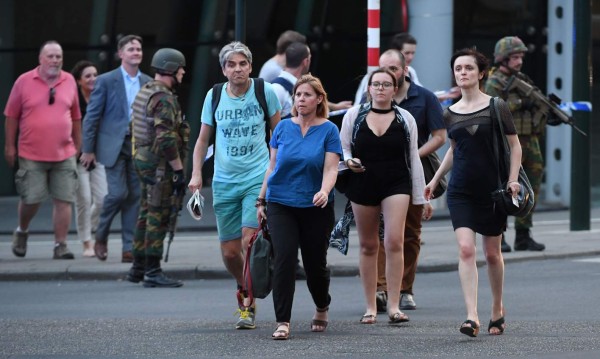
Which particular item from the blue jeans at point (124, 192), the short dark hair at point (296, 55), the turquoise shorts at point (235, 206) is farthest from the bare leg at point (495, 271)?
the blue jeans at point (124, 192)

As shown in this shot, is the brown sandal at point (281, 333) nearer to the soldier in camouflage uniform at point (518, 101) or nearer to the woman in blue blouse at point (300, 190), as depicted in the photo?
the woman in blue blouse at point (300, 190)

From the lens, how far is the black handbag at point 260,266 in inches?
394

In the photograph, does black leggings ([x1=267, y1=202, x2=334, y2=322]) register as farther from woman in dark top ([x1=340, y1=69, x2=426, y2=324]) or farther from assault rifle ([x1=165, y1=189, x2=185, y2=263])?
assault rifle ([x1=165, y1=189, x2=185, y2=263])

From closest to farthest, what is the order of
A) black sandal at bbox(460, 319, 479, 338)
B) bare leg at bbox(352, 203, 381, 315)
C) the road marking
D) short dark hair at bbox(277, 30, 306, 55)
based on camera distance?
1. black sandal at bbox(460, 319, 479, 338)
2. bare leg at bbox(352, 203, 381, 315)
3. short dark hair at bbox(277, 30, 306, 55)
4. the road marking

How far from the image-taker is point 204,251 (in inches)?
603

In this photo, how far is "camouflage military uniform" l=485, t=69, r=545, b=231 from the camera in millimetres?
14031

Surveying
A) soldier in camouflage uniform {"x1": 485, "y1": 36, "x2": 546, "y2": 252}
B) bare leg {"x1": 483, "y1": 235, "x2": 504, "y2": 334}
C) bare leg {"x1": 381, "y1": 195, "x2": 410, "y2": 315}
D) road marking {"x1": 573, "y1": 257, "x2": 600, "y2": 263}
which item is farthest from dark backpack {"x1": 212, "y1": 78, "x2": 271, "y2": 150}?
road marking {"x1": 573, "y1": 257, "x2": 600, "y2": 263}

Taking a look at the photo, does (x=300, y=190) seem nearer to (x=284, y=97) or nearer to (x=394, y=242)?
(x=394, y=242)

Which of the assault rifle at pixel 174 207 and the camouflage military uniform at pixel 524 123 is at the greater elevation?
the camouflage military uniform at pixel 524 123

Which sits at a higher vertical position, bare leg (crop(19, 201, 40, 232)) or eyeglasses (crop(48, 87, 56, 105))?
eyeglasses (crop(48, 87, 56, 105))

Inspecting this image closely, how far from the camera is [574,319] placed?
1060 cm

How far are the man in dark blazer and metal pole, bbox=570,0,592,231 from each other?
4.39 m

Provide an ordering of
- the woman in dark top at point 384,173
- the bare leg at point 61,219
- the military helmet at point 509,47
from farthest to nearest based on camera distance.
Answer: the bare leg at point 61,219 → the military helmet at point 509,47 → the woman in dark top at point 384,173

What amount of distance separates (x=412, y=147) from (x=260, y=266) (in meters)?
1.32
